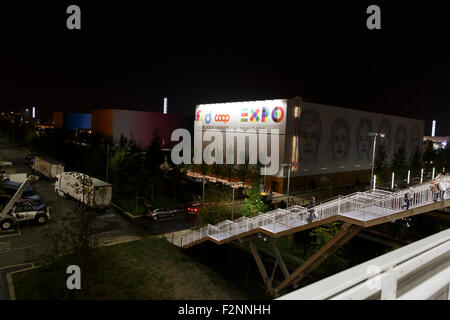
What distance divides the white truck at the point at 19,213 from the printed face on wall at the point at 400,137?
6167 cm

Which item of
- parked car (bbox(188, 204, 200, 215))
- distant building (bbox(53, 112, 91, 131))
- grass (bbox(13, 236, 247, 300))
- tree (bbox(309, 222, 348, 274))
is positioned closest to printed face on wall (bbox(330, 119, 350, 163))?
parked car (bbox(188, 204, 200, 215))

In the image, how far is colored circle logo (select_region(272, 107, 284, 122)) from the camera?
41938 millimetres

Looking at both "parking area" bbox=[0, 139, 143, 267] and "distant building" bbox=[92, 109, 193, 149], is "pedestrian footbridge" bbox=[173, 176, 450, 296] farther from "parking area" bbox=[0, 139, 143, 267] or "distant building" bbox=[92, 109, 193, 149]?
"distant building" bbox=[92, 109, 193, 149]

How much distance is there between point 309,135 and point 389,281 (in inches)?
1752

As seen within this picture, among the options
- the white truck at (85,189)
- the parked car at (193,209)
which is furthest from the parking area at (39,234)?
the parked car at (193,209)

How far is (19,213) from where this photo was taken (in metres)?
21.5

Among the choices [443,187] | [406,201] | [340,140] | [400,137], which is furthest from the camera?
[400,137]

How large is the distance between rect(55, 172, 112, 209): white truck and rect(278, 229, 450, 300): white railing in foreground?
76.9 feet

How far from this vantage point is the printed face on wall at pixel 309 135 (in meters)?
43.7

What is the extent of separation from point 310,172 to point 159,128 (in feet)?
128

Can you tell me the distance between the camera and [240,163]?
4678cm

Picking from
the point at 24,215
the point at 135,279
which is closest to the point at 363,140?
the point at 135,279

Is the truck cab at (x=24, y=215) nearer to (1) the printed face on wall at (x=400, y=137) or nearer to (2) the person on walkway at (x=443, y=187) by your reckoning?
(2) the person on walkway at (x=443, y=187)

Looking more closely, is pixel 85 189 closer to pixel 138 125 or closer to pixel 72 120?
pixel 138 125
